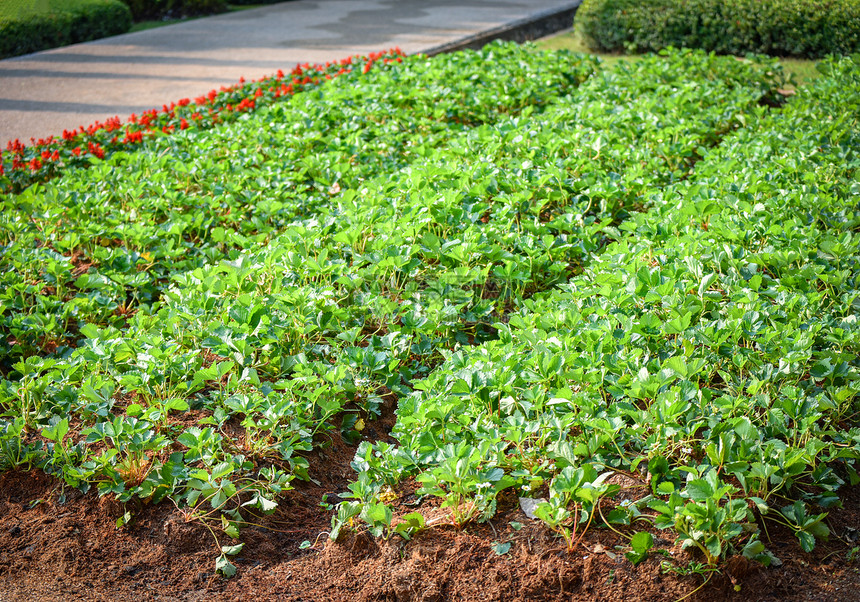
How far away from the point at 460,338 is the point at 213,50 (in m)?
8.68

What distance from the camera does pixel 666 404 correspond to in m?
2.31

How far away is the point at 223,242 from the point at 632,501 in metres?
A: 2.90

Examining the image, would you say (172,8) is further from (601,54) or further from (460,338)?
(460,338)

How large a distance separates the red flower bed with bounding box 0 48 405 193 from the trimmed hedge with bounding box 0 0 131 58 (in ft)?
16.8

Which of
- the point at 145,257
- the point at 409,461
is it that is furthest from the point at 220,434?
the point at 145,257

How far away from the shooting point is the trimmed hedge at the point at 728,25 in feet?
29.6

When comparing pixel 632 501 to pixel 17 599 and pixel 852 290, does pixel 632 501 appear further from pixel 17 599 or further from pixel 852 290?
pixel 17 599

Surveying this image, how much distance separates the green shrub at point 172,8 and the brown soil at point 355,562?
13.7 metres

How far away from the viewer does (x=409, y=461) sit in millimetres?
2463

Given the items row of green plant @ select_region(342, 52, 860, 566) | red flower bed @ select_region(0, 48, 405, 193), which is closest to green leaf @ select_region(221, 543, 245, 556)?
row of green plant @ select_region(342, 52, 860, 566)

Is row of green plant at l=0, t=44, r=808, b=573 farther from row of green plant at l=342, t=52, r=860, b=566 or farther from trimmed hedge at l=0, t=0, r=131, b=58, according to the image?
trimmed hedge at l=0, t=0, r=131, b=58

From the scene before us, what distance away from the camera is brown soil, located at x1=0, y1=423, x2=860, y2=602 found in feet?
6.81

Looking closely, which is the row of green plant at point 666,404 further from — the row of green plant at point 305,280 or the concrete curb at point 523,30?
the concrete curb at point 523,30

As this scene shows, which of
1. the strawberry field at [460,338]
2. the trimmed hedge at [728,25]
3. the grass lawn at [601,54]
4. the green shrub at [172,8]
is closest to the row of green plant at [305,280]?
the strawberry field at [460,338]
